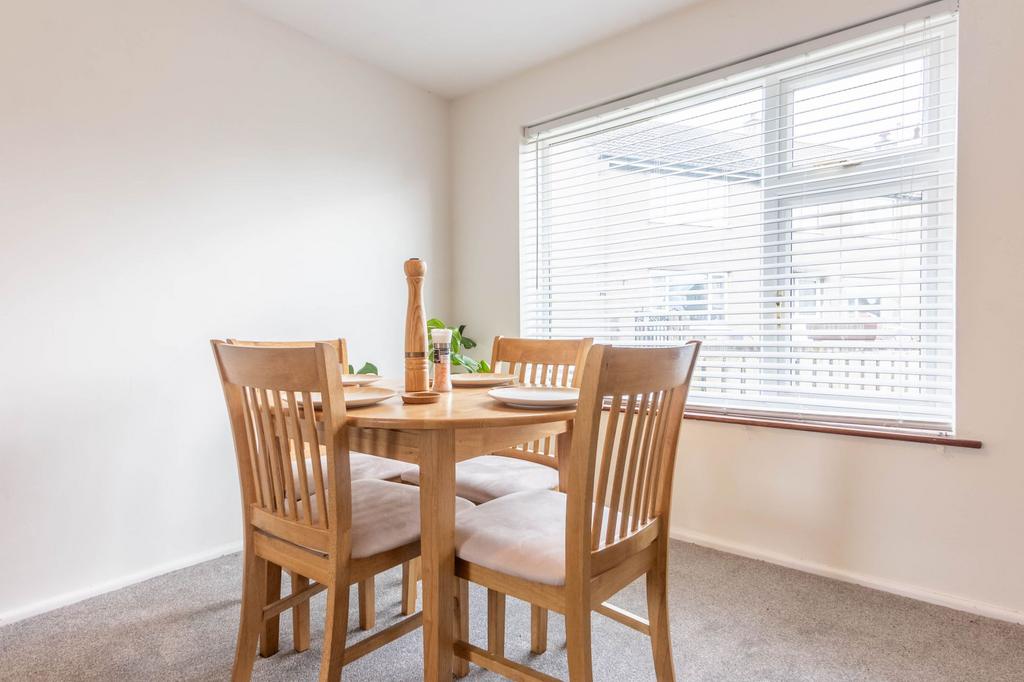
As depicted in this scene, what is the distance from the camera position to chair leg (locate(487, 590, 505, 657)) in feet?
5.16

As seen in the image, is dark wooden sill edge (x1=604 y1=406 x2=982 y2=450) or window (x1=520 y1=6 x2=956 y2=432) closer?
dark wooden sill edge (x1=604 y1=406 x2=982 y2=450)

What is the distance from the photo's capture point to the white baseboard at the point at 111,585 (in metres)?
1.98

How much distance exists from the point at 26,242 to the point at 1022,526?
344 cm

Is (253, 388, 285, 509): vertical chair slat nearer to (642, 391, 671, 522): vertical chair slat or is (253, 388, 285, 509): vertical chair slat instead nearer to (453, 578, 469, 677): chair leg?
(453, 578, 469, 677): chair leg

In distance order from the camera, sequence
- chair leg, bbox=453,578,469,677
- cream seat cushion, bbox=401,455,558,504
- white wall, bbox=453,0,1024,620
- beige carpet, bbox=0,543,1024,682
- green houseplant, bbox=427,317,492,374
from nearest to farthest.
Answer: chair leg, bbox=453,578,469,677, beige carpet, bbox=0,543,1024,682, cream seat cushion, bbox=401,455,558,504, white wall, bbox=453,0,1024,620, green houseplant, bbox=427,317,492,374

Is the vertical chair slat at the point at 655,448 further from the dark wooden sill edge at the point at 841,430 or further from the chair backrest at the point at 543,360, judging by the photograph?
the dark wooden sill edge at the point at 841,430

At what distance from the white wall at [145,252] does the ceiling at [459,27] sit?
0.16 meters

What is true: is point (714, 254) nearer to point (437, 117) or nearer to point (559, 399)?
point (559, 399)

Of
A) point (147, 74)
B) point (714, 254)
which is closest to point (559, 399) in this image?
point (714, 254)

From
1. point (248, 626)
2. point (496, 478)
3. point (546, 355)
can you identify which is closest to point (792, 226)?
point (546, 355)

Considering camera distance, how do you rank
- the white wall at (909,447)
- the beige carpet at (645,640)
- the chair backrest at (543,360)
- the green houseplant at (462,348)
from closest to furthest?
the beige carpet at (645,640) → the white wall at (909,447) → the chair backrest at (543,360) → the green houseplant at (462,348)

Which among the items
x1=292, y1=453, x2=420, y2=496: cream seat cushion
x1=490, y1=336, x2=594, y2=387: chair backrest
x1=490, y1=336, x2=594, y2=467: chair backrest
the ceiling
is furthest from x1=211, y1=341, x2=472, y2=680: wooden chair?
the ceiling

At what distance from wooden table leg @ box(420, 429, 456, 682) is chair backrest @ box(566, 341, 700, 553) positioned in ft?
0.93

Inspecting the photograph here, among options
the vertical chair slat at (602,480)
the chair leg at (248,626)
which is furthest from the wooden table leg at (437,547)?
the chair leg at (248,626)
